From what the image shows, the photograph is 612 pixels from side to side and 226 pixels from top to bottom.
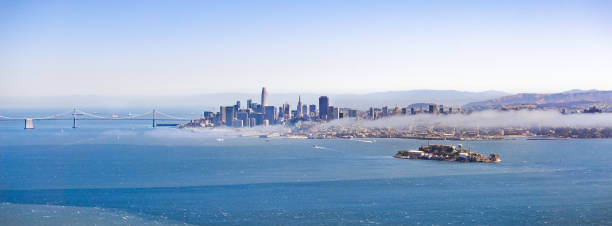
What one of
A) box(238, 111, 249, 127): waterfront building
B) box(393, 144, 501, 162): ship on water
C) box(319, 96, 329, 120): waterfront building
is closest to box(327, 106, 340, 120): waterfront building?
box(319, 96, 329, 120): waterfront building

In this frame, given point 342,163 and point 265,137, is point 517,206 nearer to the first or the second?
point 342,163

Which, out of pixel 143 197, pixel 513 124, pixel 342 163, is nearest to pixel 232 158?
pixel 342 163

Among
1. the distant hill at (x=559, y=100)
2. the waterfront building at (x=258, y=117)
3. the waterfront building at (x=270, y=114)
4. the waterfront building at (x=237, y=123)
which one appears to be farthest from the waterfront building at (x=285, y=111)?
the distant hill at (x=559, y=100)

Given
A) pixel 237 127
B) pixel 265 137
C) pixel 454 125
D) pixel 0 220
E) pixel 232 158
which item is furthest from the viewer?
pixel 237 127

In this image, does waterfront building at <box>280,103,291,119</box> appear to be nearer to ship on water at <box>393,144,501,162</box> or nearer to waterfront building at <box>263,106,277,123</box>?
waterfront building at <box>263,106,277,123</box>

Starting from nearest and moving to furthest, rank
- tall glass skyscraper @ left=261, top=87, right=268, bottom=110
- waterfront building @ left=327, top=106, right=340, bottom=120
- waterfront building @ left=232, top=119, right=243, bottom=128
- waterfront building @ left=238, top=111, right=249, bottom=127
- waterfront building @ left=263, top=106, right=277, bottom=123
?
waterfront building @ left=327, top=106, right=340, bottom=120, waterfront building @ left=232, top=119, right=243, bottom=128, waterfront building @ left=238, top=111, right=249, bottom=127, waterfront building @ left=263, top=106, right=277, bottom=123, tall glass skyscraper @ left=261, top=87, right=268, bottom=110

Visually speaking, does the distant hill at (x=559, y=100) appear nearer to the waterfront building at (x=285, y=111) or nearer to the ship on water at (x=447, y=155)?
the waterfront building at (x=285, y=111)

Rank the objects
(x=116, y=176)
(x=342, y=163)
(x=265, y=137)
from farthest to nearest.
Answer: (x=265, y=137) → (x=342, y=163) → (x=116, y=176)

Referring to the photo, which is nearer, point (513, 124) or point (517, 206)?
point (517, 206)
